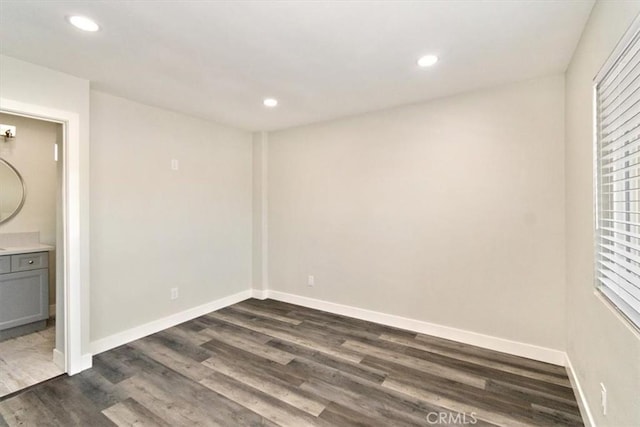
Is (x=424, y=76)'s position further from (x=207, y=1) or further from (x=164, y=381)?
(x=164, y=381)

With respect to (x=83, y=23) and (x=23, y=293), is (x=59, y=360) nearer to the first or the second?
(x=23, y=293)

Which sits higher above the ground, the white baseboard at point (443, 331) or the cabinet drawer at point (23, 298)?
the cabinet drawer at point (23, 298)

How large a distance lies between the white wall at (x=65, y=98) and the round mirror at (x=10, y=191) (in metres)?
1.75

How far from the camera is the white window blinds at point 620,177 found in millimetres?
1239

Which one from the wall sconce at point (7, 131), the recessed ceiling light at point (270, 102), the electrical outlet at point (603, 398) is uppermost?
the recessed ceiling light at point (270, 102)

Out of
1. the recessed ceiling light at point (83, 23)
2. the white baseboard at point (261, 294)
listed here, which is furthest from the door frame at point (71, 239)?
the white baseboard at point (261, 294)

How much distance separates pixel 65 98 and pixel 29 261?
1.99 metres

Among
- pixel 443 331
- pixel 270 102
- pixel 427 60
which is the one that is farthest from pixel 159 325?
pixel 427 60

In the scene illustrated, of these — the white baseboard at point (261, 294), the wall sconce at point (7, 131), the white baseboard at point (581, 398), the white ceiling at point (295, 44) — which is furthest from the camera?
the white baseboard at point (261, 294)

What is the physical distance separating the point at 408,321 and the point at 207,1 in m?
3.26

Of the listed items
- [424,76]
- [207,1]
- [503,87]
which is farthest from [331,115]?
[207,1]

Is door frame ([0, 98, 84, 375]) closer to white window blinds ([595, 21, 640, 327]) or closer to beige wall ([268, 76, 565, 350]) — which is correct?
beige wall ([268, 76, 565, 350])

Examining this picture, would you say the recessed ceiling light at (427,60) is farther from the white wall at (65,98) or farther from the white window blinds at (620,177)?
the white wall at (65,98)

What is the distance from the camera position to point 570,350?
232cm
